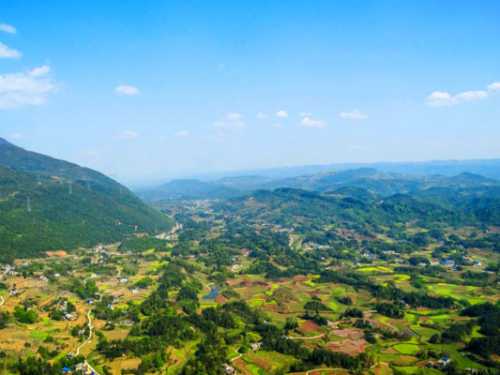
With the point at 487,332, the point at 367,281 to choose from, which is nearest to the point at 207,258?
the point at 367,281

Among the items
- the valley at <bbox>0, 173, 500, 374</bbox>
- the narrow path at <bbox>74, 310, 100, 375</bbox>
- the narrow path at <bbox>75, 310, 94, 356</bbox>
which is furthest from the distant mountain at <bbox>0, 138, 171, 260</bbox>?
the narrow path at <bbox>74, 310, 100, 375</bbox>

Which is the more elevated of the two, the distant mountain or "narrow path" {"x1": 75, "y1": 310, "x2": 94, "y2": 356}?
the distant mountain

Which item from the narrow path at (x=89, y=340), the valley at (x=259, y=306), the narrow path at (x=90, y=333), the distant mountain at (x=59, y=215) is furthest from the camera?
the distant mountain at (x=59, y=215)

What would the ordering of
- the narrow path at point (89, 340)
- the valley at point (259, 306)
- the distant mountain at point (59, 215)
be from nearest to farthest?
1. the narrow path at point (89, 340)
2. the valley at point (259, 306)
3. the distant mountain at point (59, 215)

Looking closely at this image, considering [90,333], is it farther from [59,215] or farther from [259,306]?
[59,215]

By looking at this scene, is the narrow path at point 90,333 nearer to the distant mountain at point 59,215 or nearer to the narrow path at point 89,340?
the narrow path at point 89,340

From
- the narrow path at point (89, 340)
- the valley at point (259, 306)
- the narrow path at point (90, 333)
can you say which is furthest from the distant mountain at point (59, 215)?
the narrow path at point (89, 340)

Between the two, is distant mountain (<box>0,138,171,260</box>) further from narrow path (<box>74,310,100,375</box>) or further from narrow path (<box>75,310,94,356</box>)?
narrow path (<box>74,310,100,375</box>)

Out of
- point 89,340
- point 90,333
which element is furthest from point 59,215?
point 89,340
